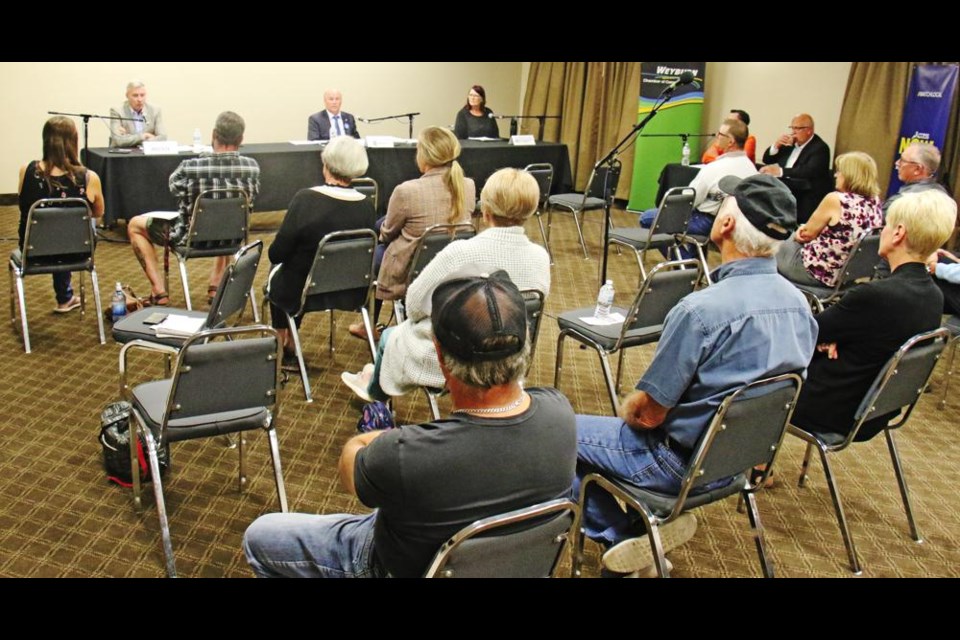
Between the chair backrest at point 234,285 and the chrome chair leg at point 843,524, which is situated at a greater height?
the chair backrest at point 234,285

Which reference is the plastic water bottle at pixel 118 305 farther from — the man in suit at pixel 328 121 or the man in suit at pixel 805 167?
the man in suit at pixel 805 167

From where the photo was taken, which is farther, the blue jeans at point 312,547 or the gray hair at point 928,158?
the gray hair at point 928,158

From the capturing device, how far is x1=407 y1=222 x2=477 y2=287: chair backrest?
12.2 ft

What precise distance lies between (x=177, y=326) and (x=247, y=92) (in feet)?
19.8

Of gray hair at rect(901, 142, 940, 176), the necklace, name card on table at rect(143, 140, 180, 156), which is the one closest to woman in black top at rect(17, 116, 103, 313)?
name card on table at rect(143, 140, 180, 156)

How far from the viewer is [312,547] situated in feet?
6.07

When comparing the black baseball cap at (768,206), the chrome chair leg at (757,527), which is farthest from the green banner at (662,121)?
the chrome chair leg at (757,527)

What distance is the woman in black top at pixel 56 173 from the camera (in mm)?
4164

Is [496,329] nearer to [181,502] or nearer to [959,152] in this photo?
[181,502]

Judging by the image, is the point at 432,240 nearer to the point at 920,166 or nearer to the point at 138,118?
the point at 920,166

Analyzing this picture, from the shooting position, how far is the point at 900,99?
7.01 meters

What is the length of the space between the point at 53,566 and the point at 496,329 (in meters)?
1.79

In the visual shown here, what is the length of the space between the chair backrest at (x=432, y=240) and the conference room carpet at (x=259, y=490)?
25.1 inches

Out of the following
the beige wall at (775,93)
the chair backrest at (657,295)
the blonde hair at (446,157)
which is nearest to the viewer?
the chair backrest at (657,295)
